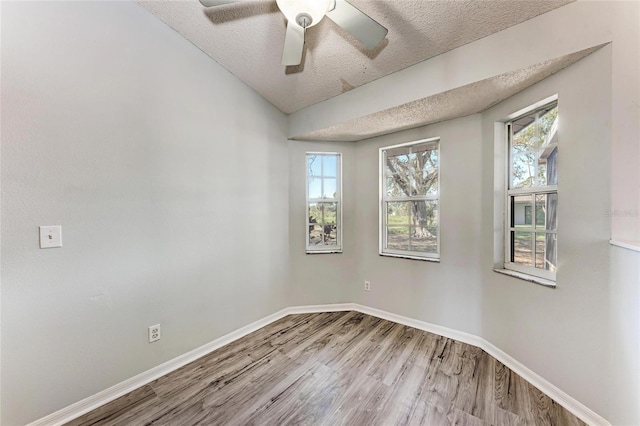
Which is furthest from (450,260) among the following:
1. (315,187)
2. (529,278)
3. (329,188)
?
(315,187)

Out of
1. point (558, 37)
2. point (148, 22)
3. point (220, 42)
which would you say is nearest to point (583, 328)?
point (558, 37)

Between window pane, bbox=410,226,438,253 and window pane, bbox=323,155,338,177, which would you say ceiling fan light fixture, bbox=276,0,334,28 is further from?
window pane, bbox=410,226,438,253

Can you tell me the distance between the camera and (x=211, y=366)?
2025 mm

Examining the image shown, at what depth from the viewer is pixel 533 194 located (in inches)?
77.1

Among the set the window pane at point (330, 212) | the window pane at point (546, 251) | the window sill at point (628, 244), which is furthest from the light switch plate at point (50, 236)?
the window pane at point (546, 251)

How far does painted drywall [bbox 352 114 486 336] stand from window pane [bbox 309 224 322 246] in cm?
77

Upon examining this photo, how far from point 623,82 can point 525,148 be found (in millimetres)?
724

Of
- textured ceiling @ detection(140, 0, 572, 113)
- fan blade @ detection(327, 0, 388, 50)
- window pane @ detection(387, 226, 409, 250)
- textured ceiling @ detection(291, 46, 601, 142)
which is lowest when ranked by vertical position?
window pane @ detection(387, 226, 409, 250)

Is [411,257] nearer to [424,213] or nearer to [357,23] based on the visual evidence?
[424,213]

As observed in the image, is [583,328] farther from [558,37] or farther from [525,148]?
[558,37]

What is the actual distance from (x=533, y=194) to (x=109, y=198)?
121 inches

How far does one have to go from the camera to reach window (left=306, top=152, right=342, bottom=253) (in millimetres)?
3160

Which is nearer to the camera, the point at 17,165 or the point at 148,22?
the point at 17,165

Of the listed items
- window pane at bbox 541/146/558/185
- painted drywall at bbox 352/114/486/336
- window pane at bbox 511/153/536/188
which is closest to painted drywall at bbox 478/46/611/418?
window pane at bbox 541/146/558/185
